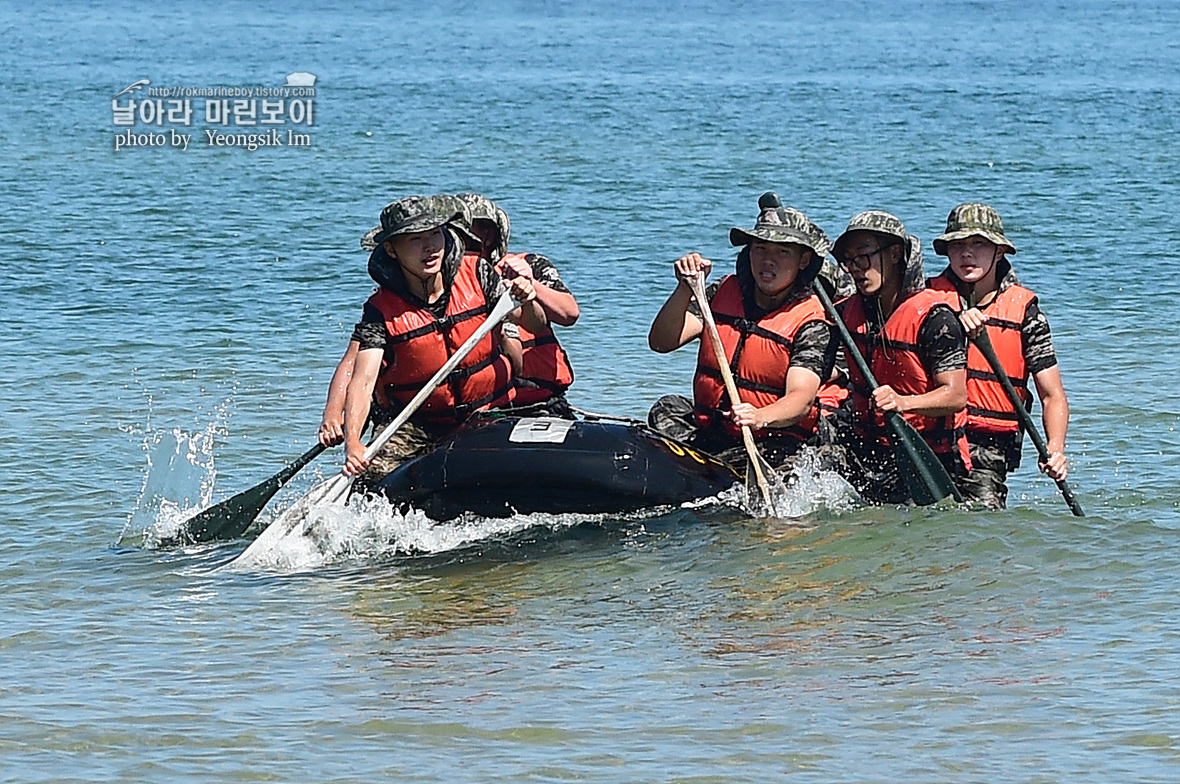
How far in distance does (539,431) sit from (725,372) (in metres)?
0.89

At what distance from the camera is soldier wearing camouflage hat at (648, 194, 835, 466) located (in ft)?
27.1

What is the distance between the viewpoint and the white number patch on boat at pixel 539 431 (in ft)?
27.2

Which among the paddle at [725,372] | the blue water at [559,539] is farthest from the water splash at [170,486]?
the paddle at [725,372]

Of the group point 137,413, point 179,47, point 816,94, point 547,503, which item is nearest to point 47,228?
point 137,413

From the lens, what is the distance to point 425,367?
28.2 feet

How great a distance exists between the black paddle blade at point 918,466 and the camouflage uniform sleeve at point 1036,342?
0.64 m

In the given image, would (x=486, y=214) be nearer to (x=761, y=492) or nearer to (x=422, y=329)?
(x=422, y=329)

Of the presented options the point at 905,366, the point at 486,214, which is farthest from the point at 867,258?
the point at 486,214

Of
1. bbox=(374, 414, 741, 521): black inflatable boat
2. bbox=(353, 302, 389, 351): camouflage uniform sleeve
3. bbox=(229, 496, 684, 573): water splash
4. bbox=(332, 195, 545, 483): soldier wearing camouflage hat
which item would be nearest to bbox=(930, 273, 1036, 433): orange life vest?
bbox=(374, 414, 741, 521): black inflatable boat

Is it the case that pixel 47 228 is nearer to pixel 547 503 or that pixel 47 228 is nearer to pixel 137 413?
pixel 137 413

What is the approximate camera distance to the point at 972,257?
845 cm

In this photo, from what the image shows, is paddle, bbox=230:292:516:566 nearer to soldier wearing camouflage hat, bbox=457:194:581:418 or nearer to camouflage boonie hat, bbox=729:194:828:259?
soldier wearing camouflage hat, bbox=457:194:581:418

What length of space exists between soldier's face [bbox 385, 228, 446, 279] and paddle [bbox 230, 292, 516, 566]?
349 millimetres

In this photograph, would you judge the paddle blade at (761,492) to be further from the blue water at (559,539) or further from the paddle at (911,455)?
the paddle at (911,455)
